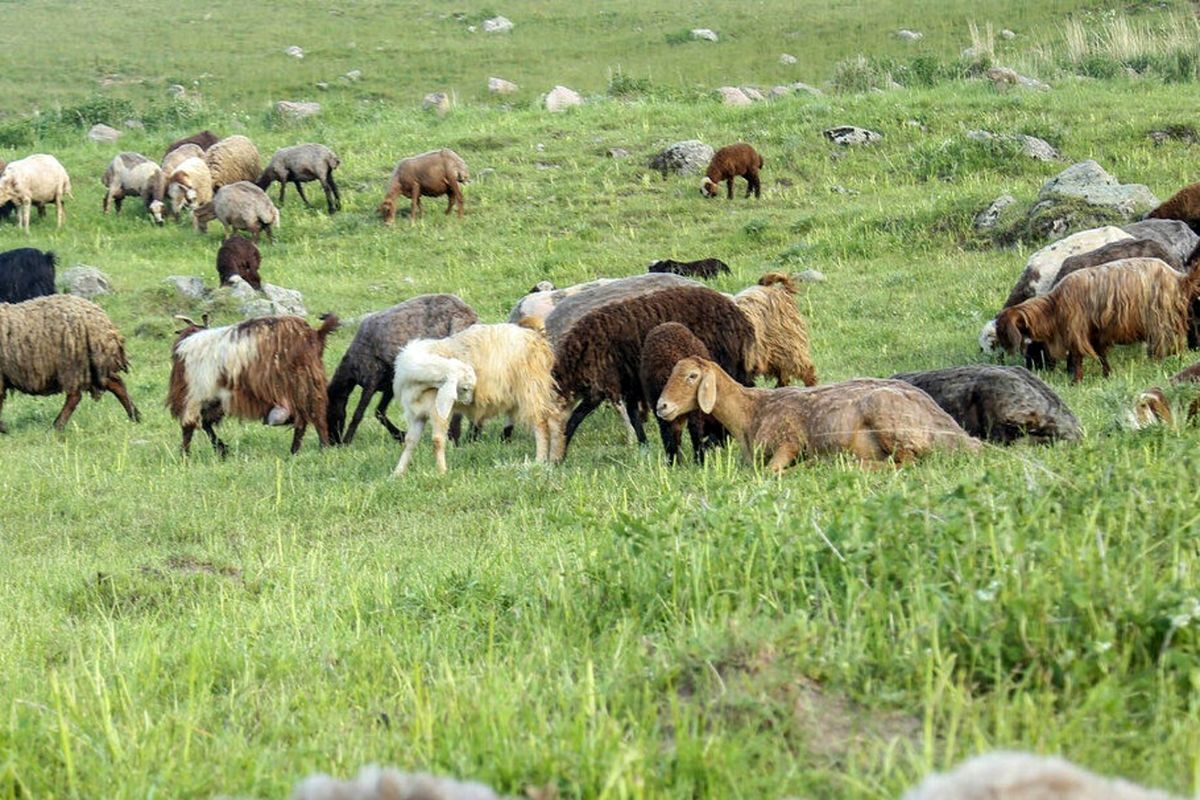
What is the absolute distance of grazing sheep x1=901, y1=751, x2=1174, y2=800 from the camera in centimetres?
226

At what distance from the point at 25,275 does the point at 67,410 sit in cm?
557

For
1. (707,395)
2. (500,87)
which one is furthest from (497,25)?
(707,395)

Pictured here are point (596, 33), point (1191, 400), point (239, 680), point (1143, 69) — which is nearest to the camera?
point (239, 680)

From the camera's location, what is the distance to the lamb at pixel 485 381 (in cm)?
1108

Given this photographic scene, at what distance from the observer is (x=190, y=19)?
4825cm

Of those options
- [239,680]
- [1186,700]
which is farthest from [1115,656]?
[239,680]

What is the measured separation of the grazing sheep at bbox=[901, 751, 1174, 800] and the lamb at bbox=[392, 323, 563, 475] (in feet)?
28.7

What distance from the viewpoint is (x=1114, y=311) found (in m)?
12.4

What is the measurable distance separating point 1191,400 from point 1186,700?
6.00m

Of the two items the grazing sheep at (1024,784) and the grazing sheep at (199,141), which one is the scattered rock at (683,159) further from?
the grazing sheep at (1024,784)

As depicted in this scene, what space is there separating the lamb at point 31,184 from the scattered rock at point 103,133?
248 inches

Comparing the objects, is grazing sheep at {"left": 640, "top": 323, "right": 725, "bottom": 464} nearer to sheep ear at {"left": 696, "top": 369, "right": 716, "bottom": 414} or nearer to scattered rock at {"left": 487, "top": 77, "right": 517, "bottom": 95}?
sheep ear at {"left": 696, "top": 369, "right": 716, "bottom": 414}

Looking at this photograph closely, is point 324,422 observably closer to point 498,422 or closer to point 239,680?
point 498,422

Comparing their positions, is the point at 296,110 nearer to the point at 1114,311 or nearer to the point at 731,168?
the point at 731,168
